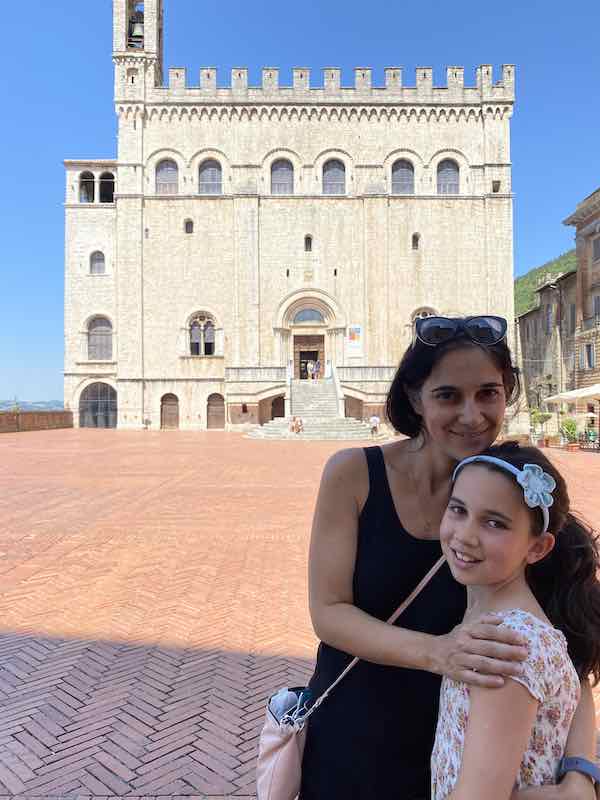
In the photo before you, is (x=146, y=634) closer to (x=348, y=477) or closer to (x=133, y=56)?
(x=348, y=477)

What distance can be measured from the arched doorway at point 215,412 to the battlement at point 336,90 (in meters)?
17.1

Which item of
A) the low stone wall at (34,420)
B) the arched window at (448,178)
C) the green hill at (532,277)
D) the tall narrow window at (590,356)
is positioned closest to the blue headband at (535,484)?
the low stone wall at (34,420)

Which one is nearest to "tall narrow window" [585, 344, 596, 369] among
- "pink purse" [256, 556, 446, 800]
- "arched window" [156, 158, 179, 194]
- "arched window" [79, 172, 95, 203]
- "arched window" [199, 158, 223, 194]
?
"arched window" [199, 158, 223, 194]

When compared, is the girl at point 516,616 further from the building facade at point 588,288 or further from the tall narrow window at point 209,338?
the tall narrow window at point 209,338

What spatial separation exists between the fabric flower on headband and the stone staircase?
2468 cm

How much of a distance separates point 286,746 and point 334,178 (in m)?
36.4

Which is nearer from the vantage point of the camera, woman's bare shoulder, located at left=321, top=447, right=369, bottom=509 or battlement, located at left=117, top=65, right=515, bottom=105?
woman's bare shoulder, located at left=321, top=447, right=369, bottom=509

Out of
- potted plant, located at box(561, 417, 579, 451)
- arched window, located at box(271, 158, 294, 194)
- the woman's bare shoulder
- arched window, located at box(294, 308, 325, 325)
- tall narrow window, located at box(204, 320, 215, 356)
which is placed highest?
arched window, located at box(271, 158, 294, 194)

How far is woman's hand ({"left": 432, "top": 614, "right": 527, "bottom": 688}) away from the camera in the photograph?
1.28m

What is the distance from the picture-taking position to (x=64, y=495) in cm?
1140

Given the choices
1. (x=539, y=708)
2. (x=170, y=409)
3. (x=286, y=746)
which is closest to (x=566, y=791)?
(x=539, y=708)

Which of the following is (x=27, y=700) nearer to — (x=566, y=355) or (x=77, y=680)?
(x=77, y=680)

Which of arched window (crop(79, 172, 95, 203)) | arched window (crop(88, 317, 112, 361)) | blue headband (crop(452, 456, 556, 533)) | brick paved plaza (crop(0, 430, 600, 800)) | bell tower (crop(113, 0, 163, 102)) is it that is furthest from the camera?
arched window (crop(79, 172, 95, 203))

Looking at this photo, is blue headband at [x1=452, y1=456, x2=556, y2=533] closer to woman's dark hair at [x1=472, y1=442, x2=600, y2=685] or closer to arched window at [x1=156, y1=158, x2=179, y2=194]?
woman's dark hair at [x1=472, y1=442, x2=600, y2=685]
